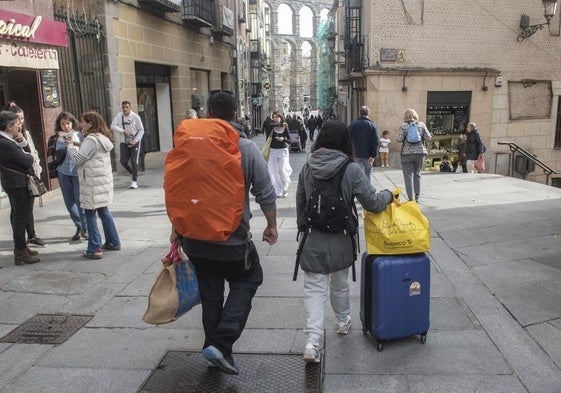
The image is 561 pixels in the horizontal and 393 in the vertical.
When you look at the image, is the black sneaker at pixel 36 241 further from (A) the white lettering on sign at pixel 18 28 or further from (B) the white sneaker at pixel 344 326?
(B) the white sneaker at pixel 344 326

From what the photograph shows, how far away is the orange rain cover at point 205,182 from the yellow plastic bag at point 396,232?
1.03 metres

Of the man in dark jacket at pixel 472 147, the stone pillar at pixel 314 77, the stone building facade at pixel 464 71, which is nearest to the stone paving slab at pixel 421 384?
the man in dark jacket at pixel 472 147

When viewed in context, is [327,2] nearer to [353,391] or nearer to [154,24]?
[154,24]

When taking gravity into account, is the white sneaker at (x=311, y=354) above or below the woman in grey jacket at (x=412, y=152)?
below

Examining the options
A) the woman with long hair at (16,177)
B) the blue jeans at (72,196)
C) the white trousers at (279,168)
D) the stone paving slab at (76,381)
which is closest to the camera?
the stone paving slab at (76,381)

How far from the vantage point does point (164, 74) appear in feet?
54.5

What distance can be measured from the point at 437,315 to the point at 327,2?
62.4 m

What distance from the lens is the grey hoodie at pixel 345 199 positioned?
3.42 meters

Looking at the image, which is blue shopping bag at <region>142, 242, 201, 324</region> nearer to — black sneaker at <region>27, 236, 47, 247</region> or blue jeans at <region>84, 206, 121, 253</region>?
blue jeans at <region>84, 206, 121, 253</region>

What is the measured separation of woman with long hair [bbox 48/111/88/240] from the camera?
20.9 ft

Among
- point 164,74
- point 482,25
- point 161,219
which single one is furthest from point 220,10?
point 161,219

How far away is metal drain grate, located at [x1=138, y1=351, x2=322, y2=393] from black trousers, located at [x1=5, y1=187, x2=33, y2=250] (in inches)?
119

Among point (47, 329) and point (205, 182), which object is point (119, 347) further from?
point (205, 182)

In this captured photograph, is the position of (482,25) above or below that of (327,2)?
below
